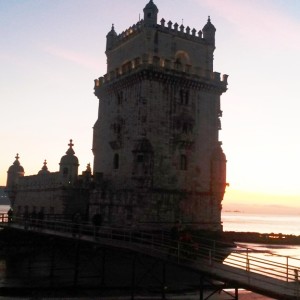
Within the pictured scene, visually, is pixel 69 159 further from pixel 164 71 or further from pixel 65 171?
pixel 164 71

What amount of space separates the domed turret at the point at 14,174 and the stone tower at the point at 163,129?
19.5 meters

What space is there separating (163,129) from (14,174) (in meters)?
28.8

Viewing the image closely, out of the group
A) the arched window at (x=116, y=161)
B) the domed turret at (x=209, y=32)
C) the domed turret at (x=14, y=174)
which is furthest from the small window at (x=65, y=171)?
the domed turret at (x=209, y=32)

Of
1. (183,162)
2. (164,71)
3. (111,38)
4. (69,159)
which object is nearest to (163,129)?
(183,162)

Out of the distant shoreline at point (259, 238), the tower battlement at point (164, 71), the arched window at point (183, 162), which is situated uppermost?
the tower battlement at point (164, 71)

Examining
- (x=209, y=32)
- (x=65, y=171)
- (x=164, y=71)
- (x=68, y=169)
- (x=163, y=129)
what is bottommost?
(x=65, y=171)

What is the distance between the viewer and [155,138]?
39.8 meters

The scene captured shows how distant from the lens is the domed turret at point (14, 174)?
60303mm

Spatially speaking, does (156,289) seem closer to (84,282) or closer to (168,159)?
(84,282)

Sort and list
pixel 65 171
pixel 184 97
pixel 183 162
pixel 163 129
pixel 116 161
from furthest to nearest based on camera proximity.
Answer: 1. pixel 65 171
2. pixel 116 161
3. pixel 184 97
4. pixel 183 162
5. pixel 163 129

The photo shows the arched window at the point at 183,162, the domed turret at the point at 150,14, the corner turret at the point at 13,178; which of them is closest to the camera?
the arched window at the point at 183,162

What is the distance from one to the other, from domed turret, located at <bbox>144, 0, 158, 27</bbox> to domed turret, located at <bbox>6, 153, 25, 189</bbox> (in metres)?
29.7

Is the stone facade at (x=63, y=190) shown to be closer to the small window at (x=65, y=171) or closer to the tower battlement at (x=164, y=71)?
the small window at (x=65, y=171)

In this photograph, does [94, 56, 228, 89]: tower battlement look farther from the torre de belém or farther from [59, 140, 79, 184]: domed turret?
[59, 140, 79, 184]: domed turret
